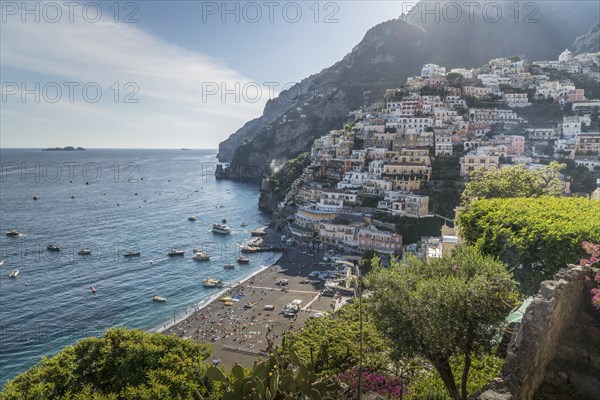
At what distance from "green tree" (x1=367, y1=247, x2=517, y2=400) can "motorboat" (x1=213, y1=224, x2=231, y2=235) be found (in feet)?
201

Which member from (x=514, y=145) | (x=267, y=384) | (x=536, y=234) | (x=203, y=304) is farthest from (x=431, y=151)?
(x=267, y=384)

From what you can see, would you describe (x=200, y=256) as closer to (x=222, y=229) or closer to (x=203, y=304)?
(x=203, y=304)

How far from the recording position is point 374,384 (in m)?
15.7

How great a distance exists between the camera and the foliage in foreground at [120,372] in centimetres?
1453

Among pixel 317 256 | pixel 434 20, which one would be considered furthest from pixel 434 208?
pixel 434 20

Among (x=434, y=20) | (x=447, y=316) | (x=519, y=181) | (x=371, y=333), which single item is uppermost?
(x=434, y=20)

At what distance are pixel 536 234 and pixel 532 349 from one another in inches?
419

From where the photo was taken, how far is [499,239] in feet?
64.2

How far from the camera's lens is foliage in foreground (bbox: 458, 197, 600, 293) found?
17016 millimetres

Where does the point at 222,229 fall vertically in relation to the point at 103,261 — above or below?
above

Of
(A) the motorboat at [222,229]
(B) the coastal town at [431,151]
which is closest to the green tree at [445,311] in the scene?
(B) the coastal town at [431,151]

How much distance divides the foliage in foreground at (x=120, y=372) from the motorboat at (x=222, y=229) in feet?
176

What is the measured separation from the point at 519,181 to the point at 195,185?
382ft

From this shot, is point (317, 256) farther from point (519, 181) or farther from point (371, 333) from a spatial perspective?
point (371, 333)
